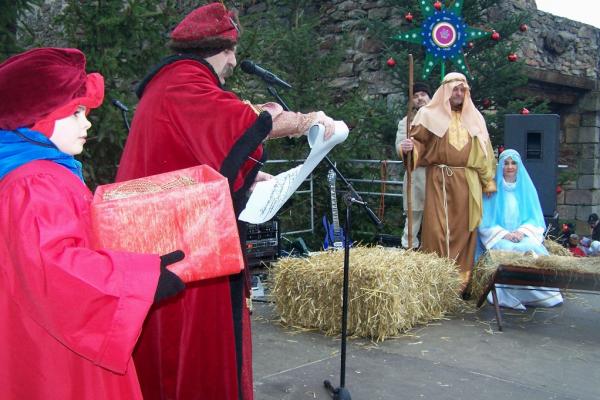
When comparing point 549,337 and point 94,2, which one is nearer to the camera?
point 549,337

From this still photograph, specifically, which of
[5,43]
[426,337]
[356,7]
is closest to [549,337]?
[426,337]

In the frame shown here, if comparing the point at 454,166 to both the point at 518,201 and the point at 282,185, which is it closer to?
the point at 518,201

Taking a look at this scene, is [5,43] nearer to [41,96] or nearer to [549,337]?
[41,96]

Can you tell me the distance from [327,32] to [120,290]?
929 cm

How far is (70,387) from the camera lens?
1.79m

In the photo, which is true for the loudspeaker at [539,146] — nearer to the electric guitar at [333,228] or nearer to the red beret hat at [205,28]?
the electric guitar at [333,228]

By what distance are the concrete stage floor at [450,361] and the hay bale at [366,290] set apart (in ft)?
0.36

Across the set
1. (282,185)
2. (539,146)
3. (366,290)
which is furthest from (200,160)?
(539,146)

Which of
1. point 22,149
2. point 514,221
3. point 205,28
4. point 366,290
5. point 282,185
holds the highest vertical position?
point 205,28

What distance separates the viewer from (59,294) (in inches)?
63.4

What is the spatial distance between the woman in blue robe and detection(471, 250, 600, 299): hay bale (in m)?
0.21

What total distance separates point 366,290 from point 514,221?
2057 millimetres

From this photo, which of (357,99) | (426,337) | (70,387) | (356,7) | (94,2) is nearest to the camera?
(70,387)

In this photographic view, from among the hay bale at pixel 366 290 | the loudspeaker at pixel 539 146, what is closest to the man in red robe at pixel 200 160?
the hay bale at pixel 366 290
